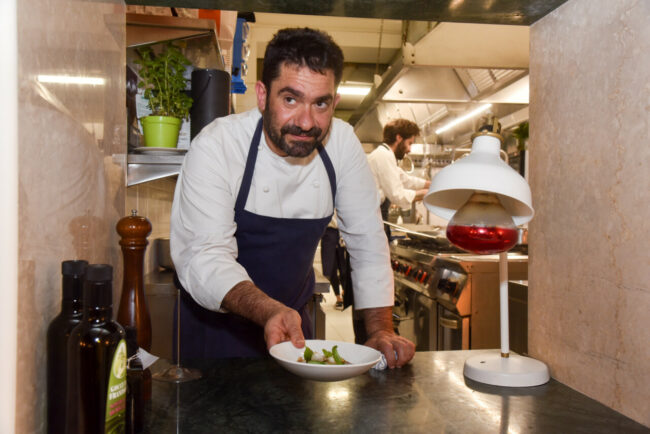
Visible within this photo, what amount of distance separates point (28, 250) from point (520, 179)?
2.65 ft

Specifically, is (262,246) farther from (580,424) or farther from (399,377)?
(580,424)

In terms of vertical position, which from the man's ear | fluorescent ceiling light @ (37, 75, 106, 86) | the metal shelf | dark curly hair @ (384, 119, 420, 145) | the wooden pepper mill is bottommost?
the wooden pepper mill

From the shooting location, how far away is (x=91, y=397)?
691mm

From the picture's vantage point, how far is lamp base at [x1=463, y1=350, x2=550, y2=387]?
1.12 metres

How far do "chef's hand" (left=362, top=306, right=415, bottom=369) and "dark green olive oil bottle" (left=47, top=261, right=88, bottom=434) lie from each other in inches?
28.9

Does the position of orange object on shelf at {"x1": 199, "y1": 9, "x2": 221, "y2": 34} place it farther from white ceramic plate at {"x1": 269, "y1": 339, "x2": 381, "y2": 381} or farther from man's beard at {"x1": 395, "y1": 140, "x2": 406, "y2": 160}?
man's beard at {"x1": 395, "y1": 140, "x2": 406, "y2": 160}

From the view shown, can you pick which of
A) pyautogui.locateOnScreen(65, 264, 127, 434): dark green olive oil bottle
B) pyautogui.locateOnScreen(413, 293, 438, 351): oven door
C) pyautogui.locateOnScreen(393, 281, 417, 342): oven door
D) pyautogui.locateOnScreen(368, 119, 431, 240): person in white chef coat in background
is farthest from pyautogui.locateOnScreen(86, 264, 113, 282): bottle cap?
pyautogui.locateOnScreen(368, 119, 431, 240): person in white chef coat in background

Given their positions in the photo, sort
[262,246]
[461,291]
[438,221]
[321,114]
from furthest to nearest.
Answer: [438,221] → [461,291] → [262,246] → [321,114]

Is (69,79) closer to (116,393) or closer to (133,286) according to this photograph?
(133,286)

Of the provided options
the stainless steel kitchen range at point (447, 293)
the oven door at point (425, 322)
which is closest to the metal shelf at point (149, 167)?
the stainless steel kitchen range at point (447, 293)

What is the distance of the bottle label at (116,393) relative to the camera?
0.71 meters

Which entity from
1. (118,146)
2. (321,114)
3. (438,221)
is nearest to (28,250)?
(118,146)

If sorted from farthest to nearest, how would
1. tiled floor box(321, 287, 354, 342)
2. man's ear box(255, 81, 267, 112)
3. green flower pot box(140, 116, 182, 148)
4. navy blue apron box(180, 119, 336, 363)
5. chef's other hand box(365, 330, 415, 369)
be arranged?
tiled floor box(321, 287, 354, 342) → green flower pot box(140, 116, 182, 148) → navy blue apron box(180, 119, 336, 363) → man's ear box(255, 81, 267, 112) → chef's other hand box(365, 330, 415, 369)

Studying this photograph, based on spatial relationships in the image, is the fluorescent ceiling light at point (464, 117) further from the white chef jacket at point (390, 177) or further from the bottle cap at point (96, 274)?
the bottle cap at point (96, 274)
